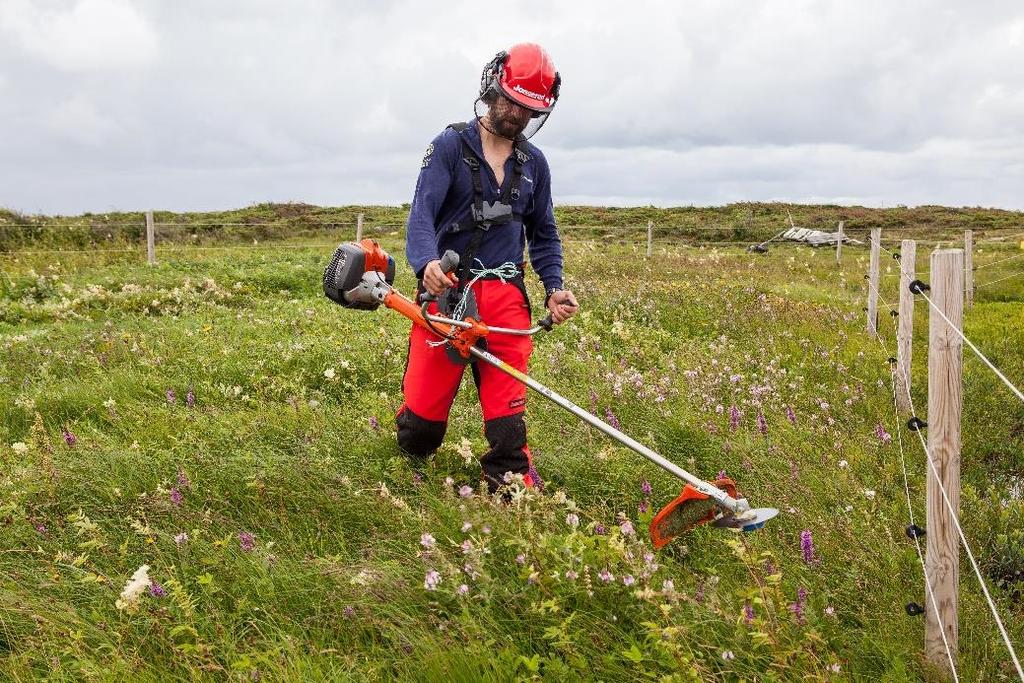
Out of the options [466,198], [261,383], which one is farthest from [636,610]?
[261,383]

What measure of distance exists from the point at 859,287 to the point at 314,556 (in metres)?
17.1

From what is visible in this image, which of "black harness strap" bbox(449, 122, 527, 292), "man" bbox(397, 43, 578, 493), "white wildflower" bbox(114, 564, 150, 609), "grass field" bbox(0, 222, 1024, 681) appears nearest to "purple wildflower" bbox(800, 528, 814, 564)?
"grass field" bbox(0, 222, 1024, 681)

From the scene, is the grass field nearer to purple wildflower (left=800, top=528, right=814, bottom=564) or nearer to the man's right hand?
purple wildflower (left=800, top=528, right=814, bottom=564)

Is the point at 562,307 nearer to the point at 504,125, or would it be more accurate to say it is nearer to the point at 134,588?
the point at 504,125

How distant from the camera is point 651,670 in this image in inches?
112

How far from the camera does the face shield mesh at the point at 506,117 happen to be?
4051 mm

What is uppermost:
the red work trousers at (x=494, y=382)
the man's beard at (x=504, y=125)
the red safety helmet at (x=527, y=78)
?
the red safety helmet at (x=527, y=78)

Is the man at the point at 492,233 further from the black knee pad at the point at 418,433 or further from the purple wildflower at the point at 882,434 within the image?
the purple wildflower at the point at 882,434

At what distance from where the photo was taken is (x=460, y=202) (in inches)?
166

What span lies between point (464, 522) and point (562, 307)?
1.26 meters

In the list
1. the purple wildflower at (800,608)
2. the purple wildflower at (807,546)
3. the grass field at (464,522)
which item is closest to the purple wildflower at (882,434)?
the grass field at (464,522)

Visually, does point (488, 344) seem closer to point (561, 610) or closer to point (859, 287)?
point (561, 610)

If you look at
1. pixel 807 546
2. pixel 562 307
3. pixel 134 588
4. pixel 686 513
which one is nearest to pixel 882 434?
pixel 807 546

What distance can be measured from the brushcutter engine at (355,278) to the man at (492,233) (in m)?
0.24
